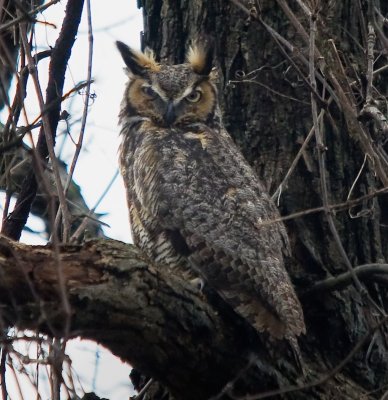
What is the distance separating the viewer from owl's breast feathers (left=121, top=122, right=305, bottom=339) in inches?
119

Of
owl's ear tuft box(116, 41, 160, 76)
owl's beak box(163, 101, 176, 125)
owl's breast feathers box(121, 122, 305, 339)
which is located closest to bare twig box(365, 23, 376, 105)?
owl's breast feathers box(121, 122, 305, 339)

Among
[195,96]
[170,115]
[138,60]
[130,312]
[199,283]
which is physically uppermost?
[138,60]

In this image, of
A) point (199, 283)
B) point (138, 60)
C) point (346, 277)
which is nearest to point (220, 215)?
point (199, 283)

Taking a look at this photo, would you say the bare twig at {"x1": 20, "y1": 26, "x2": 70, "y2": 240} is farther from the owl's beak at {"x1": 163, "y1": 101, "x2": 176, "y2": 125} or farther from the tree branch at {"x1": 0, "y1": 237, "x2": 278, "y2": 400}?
the owl's beak at {"x1": 163, "y1": 101, "x2": 176, "y2": 125}

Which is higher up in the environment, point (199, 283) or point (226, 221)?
point (226, 221)

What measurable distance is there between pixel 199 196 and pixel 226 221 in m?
0.18

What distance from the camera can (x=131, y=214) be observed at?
361cm

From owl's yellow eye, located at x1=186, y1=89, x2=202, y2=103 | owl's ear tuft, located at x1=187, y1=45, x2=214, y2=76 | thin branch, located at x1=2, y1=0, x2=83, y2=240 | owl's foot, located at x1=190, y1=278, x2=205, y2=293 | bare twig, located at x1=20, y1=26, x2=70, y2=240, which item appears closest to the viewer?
bare twig, located at x1=20, y1=26, x2=70, y2=240

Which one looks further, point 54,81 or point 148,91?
point 148,91

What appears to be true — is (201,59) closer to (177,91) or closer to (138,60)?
(177,91)

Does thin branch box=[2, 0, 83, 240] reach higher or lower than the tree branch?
higher

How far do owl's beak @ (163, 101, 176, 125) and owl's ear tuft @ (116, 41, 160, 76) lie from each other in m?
0.20

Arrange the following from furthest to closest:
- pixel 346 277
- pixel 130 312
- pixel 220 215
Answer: pixel 220 215 → pixel 346 277 → pixel 130 312

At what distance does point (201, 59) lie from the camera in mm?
3855
